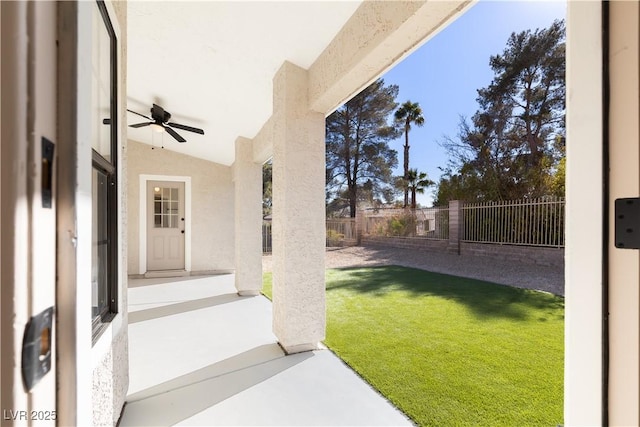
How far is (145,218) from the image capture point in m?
6.80

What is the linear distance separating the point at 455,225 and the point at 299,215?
764 cm

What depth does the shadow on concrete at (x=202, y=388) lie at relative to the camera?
6.54ft

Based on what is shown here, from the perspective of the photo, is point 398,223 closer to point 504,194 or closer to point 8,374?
point 504,194

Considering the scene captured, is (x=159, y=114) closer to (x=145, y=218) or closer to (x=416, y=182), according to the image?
(x=145, y=218)

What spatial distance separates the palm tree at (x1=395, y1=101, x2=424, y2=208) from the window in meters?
14.3

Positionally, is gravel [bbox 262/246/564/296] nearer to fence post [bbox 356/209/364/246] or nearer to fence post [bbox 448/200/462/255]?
fence post [bbox 448/200/462/255]

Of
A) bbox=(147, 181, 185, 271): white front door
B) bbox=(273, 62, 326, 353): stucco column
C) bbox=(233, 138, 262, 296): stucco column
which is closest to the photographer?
bbox=(273, 62, 326, 353): stucco column

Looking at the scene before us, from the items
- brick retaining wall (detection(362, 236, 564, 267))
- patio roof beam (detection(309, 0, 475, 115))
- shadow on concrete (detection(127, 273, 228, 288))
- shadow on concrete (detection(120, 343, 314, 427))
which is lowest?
shadow on concrete (detection(127, 273, 228, 288))

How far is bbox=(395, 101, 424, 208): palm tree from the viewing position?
15172mm

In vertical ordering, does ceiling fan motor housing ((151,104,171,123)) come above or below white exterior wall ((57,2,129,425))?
above

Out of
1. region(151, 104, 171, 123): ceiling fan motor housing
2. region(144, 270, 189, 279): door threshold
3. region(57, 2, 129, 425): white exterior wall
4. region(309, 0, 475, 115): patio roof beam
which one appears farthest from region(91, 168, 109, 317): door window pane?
region(144, 270, 189, 279): door threshold

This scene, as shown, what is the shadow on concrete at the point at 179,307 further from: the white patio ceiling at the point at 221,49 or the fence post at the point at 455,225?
the fence post at the point at 455,225

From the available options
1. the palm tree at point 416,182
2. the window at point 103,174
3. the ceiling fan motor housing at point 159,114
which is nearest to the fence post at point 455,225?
the palm tree at point 416,182

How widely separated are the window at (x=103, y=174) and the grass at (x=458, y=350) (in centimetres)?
199
